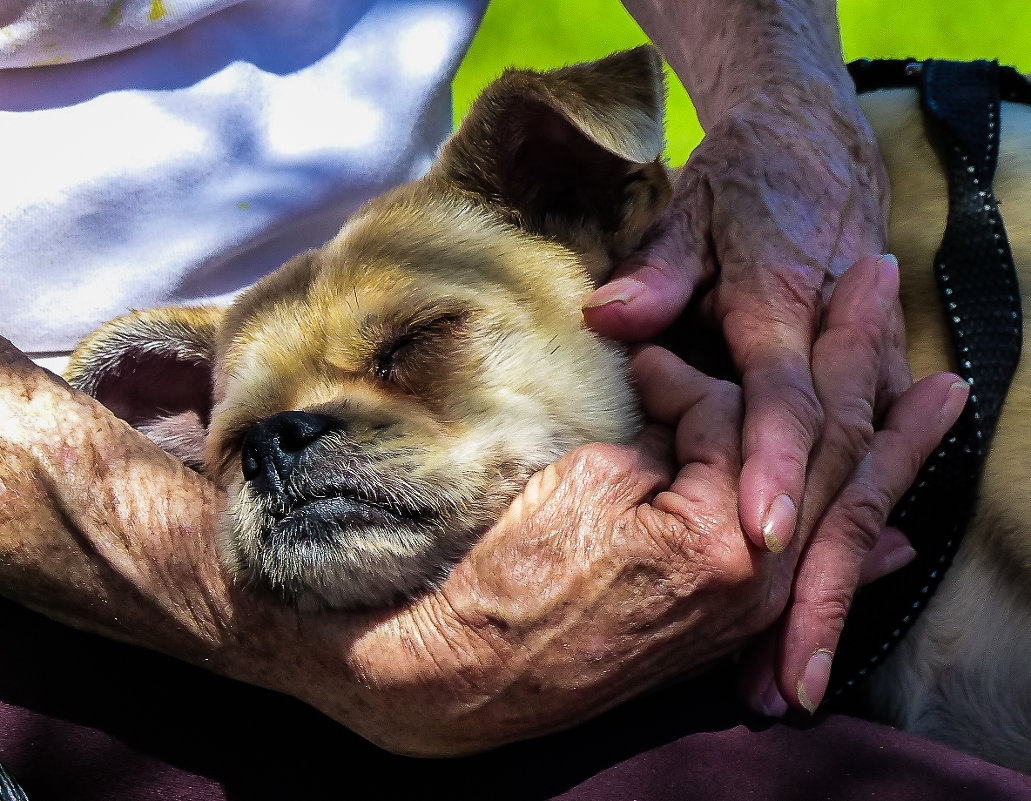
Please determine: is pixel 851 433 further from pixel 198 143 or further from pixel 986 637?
pixel 198 143

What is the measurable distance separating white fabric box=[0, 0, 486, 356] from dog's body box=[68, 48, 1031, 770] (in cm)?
24

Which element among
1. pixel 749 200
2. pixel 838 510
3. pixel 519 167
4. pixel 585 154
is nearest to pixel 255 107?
pixel 519 167

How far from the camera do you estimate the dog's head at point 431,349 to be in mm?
1651

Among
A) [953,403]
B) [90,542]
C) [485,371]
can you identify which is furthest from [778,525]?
[90,542]

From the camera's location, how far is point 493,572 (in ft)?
5.06

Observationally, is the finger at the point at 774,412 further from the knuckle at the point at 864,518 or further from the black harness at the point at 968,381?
the black harness at the point at 968,381

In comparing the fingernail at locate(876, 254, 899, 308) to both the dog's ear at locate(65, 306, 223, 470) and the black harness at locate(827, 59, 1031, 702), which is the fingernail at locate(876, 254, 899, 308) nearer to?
the black harness at locate(827, 59, 1031, 702)

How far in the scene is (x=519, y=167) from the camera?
2.04 meters

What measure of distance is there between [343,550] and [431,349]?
403 millimetres

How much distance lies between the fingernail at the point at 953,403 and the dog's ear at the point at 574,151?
0.65 metres

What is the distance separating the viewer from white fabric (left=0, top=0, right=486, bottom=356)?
7.13 feet

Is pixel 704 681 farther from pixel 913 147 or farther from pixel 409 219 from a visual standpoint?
pixel 913 147

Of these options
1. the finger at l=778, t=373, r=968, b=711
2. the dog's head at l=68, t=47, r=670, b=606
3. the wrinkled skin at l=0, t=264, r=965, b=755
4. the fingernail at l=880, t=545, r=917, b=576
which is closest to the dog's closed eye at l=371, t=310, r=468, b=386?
the dog's head at l=68, t=47, r=670, b=606

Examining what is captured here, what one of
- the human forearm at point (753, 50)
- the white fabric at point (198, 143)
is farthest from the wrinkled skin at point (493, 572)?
the human forearm at point (753, 50)
